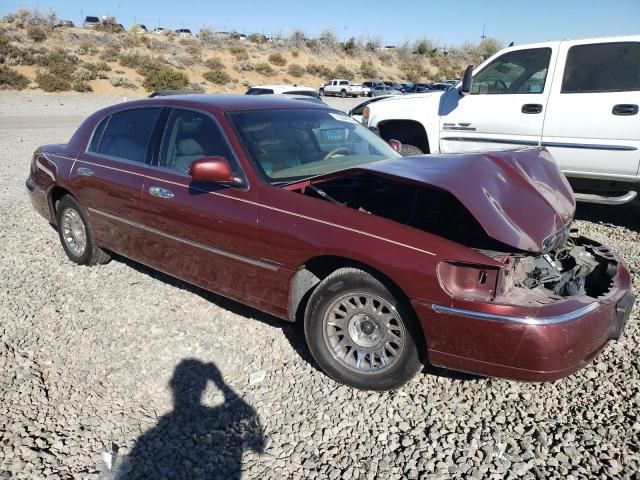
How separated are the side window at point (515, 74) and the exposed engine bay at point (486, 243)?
10.7ft

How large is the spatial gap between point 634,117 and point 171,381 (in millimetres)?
5372

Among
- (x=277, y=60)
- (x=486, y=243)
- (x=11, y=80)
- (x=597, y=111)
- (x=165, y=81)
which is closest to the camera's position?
(x=486, y=243)

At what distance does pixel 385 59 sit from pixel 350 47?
4078 mm

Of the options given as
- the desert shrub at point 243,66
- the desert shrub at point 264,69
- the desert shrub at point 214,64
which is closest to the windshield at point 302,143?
the desert shrub at point 214,64

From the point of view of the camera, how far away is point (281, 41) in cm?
5572

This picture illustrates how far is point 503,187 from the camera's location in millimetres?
3080

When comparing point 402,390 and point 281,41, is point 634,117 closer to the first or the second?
point 402,390

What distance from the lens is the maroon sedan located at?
274 cm

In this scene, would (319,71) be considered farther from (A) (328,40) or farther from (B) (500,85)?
(B) (500,85)

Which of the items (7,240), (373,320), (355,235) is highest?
(355,235)

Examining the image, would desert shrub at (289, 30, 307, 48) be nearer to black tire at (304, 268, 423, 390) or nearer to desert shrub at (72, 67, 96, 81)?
desert shrub at (72, 67, 96, 81)

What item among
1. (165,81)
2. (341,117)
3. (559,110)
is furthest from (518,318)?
(165,81)

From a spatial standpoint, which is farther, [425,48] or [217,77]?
[425,48]

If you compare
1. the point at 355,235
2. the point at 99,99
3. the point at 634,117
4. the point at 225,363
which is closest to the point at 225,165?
the point at 355,235
